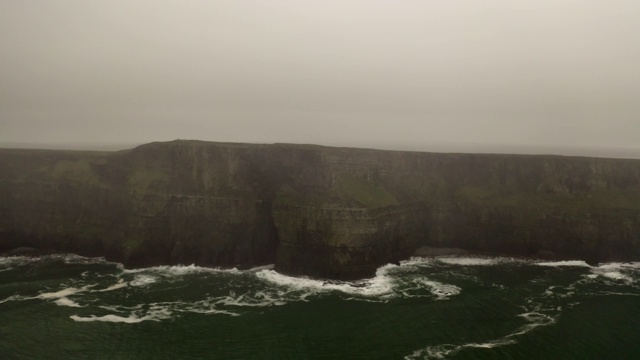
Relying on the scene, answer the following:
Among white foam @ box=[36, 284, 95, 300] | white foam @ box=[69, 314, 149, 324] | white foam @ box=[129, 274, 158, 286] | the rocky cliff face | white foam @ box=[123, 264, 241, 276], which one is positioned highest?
the rocky cliff face

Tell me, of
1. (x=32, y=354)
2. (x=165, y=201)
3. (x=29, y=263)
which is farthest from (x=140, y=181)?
(x=32, y=354)

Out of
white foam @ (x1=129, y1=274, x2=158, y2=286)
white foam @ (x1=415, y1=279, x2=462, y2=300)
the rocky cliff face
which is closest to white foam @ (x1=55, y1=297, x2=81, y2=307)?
white foam @ (x1=129, y1=274, x2=158, y2=286)

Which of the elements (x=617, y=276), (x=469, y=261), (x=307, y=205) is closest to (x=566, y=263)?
(x=617, y=276)

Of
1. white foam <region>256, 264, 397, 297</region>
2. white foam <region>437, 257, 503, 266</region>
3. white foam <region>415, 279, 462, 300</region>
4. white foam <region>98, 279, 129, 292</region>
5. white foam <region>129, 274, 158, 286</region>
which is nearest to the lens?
white foam <region>415, 279, 462, 300</region>

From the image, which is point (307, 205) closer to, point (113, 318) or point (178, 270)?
point (178, 270)

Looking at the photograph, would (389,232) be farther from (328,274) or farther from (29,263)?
(29,263)

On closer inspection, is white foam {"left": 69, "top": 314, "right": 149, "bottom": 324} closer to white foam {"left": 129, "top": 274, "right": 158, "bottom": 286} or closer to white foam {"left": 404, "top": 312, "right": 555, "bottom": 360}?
white foam {"left": 129, "top": 274, "right": 158, "bottom": 286}
